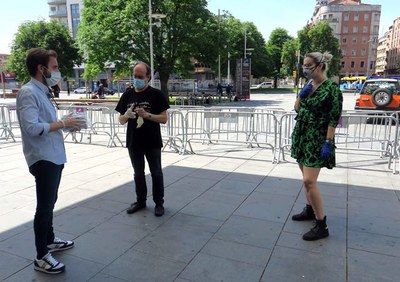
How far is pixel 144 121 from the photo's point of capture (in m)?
4.22

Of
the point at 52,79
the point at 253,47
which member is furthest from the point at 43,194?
the point at 253,47

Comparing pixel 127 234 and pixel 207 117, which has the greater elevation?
pixel 207 117

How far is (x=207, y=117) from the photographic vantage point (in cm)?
923

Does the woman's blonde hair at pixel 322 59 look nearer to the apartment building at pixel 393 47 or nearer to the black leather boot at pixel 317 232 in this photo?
the black leather boot at pixel 317 232

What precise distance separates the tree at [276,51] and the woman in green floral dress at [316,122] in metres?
59.9

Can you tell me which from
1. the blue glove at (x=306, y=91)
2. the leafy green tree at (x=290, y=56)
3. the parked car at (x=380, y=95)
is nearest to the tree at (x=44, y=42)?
the parked car at (x=380, y=95)

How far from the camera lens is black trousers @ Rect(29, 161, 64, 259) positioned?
291 centimetres

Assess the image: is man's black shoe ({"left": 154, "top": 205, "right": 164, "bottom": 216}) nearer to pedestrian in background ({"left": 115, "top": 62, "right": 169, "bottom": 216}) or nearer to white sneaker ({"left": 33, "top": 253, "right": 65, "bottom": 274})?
pedestrian in background ({"left": 115, "top": 62, "right": 169, "bottom": 216})

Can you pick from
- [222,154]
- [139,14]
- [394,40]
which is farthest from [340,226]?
[394,40]

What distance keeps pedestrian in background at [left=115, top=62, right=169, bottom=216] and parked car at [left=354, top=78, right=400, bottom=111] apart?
13276 millimetres

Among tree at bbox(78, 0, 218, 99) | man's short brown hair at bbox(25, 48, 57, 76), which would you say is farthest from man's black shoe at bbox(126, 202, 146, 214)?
tree at bbox(78, 0, 218, 99)

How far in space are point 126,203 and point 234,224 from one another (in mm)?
1639

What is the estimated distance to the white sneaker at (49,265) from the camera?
307cm

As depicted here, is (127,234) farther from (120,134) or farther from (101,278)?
(120,134)
